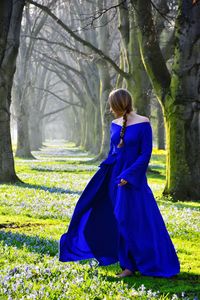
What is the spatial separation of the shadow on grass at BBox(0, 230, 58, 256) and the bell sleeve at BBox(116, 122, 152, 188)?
1.69 metres

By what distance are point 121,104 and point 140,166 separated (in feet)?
2.54

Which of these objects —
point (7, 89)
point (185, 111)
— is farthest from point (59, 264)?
point (7, 89)

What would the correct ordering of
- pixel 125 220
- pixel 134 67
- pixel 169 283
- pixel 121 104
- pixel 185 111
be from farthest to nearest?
1. pixel 134 67
2. pixel 185 111
3. pixel 121 104
4. pixel 125 220
5. pixel 169 283

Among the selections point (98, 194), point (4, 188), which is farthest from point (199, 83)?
point (98, 194)

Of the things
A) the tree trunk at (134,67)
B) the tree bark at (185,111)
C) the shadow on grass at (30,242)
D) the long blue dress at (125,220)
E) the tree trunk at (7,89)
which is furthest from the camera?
the tree trunk at (134,67)

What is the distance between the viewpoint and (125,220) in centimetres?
602

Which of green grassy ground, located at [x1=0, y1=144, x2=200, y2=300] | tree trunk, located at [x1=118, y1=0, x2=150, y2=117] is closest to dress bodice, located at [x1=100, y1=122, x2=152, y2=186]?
green grassy ground, located at [x1=0, y1=144, x2=200, y2=300]

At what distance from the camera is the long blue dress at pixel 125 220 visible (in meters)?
6.00

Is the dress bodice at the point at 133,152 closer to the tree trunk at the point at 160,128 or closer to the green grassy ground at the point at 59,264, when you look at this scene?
the green grassy ground at the point at 59,264

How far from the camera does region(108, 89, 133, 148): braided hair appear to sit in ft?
20.0

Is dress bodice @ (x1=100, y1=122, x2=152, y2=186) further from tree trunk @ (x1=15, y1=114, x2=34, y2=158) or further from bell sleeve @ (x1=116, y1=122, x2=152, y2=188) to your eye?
tree trunk @ (x1=15, y1=114, x2=34, y2=158)

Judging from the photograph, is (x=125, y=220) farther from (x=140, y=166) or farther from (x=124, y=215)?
(x=140, y=166)

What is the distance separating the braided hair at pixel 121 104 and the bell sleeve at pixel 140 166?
10.4 inches

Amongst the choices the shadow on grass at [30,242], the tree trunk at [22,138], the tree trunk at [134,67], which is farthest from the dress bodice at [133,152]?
the tree trunk at [22,138]
